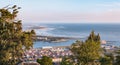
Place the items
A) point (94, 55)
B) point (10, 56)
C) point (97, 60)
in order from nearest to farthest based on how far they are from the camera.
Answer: point (10, 56)
point (94, 55)
point (97, 60)

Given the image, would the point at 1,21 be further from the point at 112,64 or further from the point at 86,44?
the point at 112,64

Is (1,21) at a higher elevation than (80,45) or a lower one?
higher

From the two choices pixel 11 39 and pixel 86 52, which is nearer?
pixel 11 39

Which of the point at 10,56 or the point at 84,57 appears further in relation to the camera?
the point at 84,57

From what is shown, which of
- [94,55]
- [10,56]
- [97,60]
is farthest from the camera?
[97,60]

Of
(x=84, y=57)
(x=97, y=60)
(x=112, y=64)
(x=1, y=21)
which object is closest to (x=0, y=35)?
(x=1, y=21)

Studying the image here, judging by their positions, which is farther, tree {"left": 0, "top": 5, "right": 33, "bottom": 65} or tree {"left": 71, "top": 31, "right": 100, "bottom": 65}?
tree {"left": 71, "top": 31, "right": 100, "bottom": 65}

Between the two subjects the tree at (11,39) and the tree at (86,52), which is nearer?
the tree at (11,39)

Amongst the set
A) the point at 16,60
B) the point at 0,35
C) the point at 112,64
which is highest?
the point at 0,35
